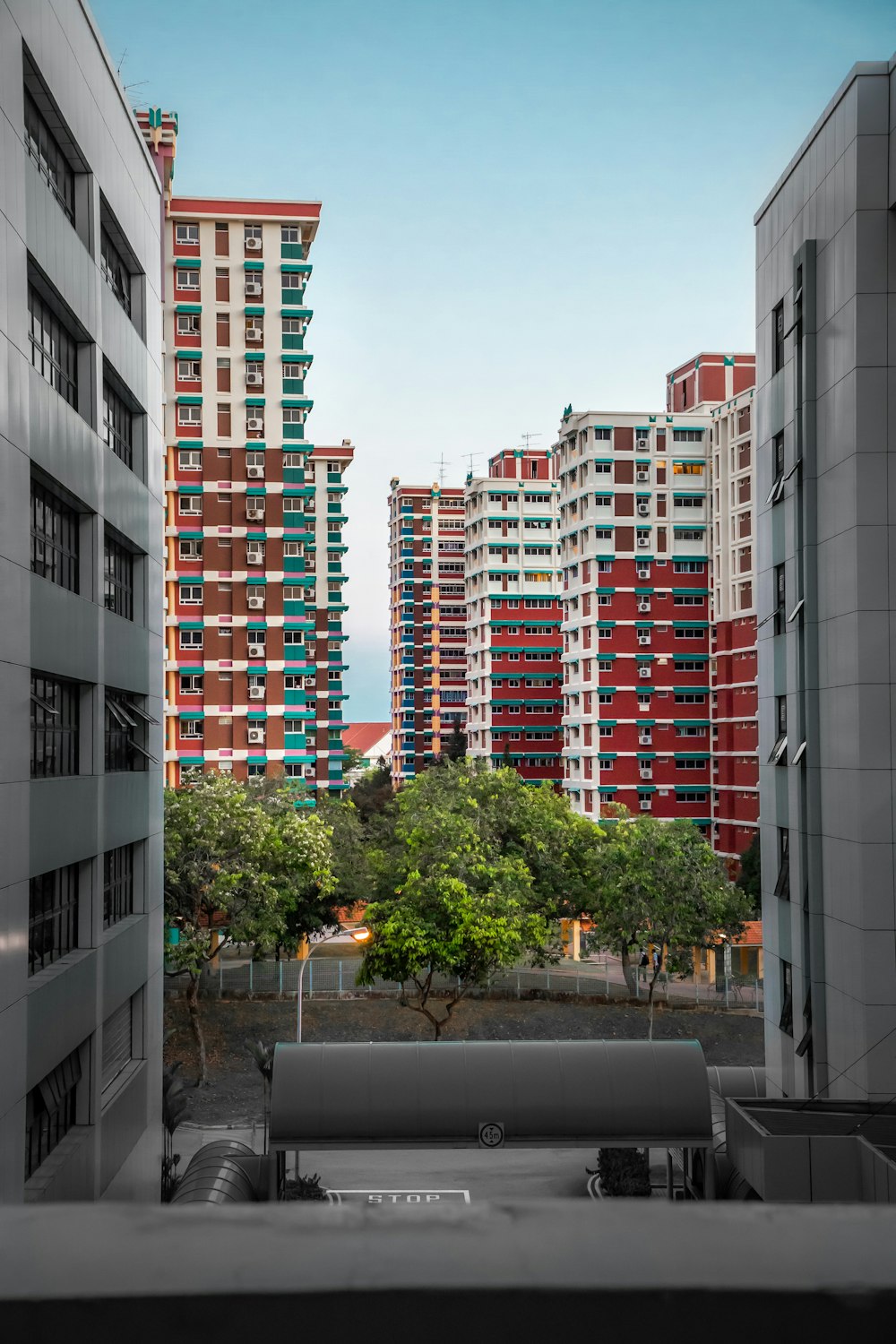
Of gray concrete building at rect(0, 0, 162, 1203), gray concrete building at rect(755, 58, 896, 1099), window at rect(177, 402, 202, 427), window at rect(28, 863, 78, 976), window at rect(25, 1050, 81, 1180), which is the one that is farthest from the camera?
window at rect(177, 402, 202, 427)

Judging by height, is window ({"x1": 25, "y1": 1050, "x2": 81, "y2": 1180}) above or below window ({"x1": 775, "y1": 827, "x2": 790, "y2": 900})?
below

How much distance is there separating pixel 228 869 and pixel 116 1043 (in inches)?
522

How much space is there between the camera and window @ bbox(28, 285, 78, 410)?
45.7 feet

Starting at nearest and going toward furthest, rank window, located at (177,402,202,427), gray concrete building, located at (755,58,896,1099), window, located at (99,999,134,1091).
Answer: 1. gray concrete building, located at (755,58,896,1099)
2. window, located at (99,999,134,1091)
3. window, located at (177,402,202,427)

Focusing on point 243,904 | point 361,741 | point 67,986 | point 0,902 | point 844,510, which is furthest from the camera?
point 361,741

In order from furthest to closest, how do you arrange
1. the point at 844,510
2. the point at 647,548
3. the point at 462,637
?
the point at 462,637 → the point at 647,548 → the point at 844,510

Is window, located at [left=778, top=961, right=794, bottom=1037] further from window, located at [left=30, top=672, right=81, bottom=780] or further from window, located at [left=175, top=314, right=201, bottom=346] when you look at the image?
window, located at [left=175, top=314, right=201, bottom=346]

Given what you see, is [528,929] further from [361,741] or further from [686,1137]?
[361,741]

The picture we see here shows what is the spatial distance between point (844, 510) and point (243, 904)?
2046 cm

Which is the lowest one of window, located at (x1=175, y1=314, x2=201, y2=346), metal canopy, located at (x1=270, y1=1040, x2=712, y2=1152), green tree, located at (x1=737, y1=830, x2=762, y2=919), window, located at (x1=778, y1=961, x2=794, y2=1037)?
green tree, located at (x1=737, y1=830, x2=762, y2=919)

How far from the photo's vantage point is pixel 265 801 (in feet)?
120

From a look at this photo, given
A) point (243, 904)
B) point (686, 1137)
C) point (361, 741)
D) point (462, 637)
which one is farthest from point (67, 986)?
point (361, 741)

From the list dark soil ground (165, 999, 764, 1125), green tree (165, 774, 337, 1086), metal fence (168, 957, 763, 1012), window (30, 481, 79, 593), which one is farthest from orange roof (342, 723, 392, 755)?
window (30, 481, 79, 593)

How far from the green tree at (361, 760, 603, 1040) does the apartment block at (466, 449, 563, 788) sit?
92.5 feet
